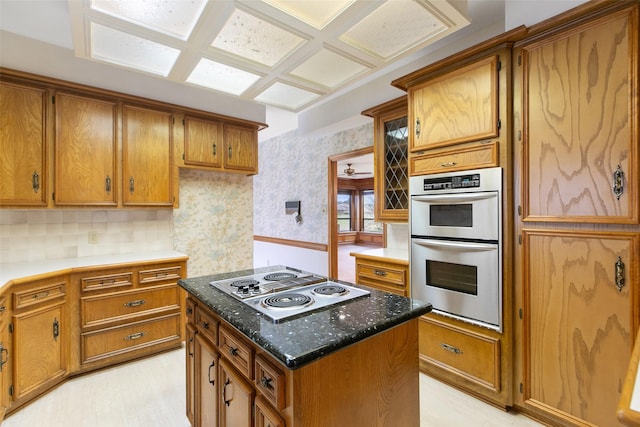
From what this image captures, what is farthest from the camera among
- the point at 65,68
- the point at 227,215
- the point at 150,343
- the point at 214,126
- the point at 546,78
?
the point at 227,215

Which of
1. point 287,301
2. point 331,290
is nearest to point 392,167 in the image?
point 331,290

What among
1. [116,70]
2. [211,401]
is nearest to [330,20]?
[211,401]

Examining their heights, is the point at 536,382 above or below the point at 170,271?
below

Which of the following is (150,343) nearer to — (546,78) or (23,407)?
(23,407)

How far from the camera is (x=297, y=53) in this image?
6.24 feet

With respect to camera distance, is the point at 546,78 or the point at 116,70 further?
the point at 116,70

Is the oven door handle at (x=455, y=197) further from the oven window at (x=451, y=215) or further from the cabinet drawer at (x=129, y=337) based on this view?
the cabinet drawer at (x=129, y=337)

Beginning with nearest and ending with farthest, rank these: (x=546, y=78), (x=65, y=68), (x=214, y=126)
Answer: (x=546, y=78) < (x=65, y=68) < (x=214, y=126)

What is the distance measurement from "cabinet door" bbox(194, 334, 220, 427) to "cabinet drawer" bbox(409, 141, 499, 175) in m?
1.92

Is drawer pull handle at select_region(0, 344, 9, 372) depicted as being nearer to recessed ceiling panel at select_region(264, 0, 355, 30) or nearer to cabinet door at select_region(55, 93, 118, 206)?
cabinet door at select_region(55, 93, 118, 206)

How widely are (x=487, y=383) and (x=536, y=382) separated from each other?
0.98 ft

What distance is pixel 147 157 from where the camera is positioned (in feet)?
9.90

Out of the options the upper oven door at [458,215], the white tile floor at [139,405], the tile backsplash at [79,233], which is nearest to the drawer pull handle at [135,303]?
the white tile floor at [139,405]

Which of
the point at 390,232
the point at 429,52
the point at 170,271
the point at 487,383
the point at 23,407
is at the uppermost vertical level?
the point at 429,52
